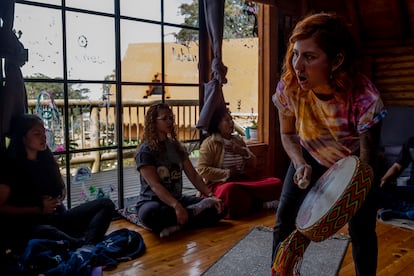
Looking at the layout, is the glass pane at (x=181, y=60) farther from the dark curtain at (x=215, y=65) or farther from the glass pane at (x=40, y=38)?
the glass pane at (x=40, y=38)

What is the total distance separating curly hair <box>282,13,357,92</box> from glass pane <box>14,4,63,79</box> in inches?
77.6

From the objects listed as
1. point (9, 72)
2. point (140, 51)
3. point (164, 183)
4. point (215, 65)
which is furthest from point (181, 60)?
point (9, 72)

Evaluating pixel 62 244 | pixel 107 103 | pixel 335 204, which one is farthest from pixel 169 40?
pixel 335 204

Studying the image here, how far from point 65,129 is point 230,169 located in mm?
1325

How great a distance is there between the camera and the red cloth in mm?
3395

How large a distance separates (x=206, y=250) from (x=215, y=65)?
1.63m

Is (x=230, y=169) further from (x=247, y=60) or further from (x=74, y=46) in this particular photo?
(x=74, y=46)

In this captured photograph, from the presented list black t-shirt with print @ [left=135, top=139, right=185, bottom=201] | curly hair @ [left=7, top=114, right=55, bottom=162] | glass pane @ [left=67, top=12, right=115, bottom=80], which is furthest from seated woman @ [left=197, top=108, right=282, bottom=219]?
curly hair @ [left=7, top=114, right=55, bottom=162]

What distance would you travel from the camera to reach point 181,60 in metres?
3.78

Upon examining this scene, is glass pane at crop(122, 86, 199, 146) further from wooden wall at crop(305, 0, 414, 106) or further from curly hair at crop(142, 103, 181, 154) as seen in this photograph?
wooden wall at crop(305, 0, 414, 106)

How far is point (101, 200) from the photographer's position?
9.25ft

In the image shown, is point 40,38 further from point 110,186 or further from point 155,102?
point 110,186

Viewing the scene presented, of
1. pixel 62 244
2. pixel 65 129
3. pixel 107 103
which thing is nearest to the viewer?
pixel 62 244

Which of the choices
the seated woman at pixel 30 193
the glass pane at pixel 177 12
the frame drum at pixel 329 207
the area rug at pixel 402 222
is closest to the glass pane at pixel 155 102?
the glass pane at pixel 177 12
